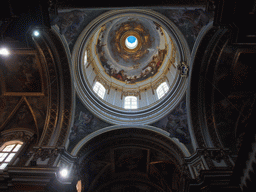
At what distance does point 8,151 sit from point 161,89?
1153 cm

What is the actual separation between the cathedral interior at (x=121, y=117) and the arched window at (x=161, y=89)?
6.67 ft

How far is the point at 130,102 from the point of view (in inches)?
602

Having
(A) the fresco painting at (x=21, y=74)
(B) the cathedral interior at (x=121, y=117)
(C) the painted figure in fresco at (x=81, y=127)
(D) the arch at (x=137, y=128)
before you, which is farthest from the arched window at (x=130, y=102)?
(A) the fresco painting at (x=21, y=74)

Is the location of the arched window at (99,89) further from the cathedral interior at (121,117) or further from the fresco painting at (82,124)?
the fresco painting at (82,124)

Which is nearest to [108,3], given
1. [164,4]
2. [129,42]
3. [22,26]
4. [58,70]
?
[164,4]

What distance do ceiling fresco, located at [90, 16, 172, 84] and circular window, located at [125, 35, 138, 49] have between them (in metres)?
0.30

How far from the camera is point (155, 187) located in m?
12.4

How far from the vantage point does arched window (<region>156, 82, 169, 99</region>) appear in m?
14.5

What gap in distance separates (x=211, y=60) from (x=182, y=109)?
3.36 metres

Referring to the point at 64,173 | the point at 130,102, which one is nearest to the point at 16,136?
the point at 64,173

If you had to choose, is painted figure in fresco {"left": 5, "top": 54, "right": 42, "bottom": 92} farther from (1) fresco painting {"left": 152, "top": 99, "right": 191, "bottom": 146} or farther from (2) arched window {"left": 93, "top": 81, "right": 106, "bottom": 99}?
(1) fresco painting {"left": 152, "top": 99, "right": 191, "bottom": 146}

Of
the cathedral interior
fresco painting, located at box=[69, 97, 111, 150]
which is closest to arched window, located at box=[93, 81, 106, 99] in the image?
the cathedral interior

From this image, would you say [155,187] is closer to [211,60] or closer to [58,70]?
[211,60]

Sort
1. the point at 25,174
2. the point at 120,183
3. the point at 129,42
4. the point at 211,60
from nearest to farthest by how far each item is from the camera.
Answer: the point at 25,174, the point at 211,60, the point at 120,183, the point at 129,42
